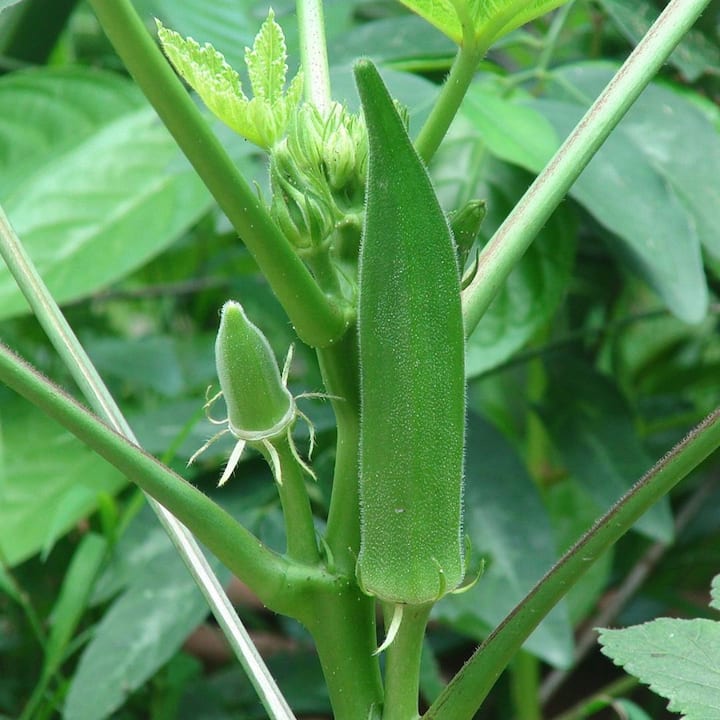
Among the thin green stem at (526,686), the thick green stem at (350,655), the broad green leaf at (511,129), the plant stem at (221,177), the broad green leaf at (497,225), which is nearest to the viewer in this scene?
the plant stem at (221,177)

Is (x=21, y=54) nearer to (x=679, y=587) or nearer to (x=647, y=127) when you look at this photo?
(x=647, y=127)

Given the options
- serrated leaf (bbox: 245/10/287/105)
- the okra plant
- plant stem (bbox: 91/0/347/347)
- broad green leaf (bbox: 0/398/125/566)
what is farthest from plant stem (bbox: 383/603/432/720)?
broad green leaf (bbox: 0/398/125/566)

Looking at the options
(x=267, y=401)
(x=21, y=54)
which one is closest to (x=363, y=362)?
(x=267, y=401)

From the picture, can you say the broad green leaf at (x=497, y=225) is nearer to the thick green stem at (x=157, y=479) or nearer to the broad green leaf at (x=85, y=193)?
the broad green leaf at (x=85, y=193)

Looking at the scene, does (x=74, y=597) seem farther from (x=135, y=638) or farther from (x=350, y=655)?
(x=350, y=655)

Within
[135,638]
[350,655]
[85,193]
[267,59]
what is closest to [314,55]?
[267,59]

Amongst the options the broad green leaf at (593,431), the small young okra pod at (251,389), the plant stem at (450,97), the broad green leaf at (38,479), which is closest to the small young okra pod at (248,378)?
the small young okra pod at (251,389)
